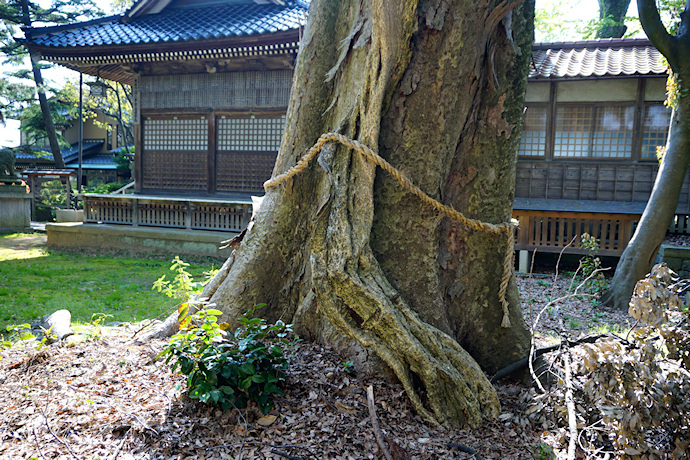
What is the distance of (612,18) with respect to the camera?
1430 cm

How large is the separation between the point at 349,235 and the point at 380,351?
693 millimetres

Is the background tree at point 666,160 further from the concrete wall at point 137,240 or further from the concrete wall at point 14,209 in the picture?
the concrete wall at point 14,209

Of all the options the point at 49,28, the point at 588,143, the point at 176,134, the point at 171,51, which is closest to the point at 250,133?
the point at 176,134

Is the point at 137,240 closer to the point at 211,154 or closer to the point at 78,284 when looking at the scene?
the point at 211,154

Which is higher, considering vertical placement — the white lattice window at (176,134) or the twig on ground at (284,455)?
→ the white lattice window at (176,134)

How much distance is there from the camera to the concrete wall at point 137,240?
35.5 feet

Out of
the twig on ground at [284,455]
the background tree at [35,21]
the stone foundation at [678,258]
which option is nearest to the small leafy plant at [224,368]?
the twig on ground at [284,455]

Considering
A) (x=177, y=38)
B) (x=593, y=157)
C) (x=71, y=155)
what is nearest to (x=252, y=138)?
(x=177, y=38)

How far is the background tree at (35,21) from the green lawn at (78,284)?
1015 cm

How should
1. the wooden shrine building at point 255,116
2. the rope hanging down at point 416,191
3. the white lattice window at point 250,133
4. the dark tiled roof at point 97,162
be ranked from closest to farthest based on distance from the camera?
the rope hanging down at point 416,191 < the wooden shrine building at point 255,116 < the white lattice window at point 250,133 < the dark tiled roof at point 97,162

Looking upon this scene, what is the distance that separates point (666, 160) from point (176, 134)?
1079 cm

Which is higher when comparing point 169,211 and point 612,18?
point 612,18

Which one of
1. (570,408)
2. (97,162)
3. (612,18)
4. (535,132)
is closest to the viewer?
(570,408)

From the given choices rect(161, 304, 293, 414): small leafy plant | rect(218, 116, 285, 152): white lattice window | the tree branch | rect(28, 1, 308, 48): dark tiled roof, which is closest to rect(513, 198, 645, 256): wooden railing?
the tree branch
